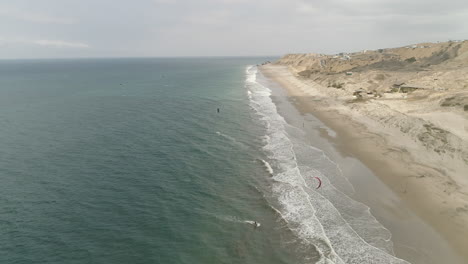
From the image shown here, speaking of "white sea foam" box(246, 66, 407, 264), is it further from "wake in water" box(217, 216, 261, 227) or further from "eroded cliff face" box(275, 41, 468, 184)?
"eroded cliff face" box(275, 41, 468, 184)

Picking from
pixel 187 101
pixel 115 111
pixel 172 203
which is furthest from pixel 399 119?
pixel 115 111

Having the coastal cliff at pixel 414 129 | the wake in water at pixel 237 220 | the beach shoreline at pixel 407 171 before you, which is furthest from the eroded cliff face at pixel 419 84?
the wake in water at pixel 237 220

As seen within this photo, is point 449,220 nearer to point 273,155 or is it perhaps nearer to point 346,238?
point 346,238

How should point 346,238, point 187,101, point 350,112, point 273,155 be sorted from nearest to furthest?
point 346,238
point 273,155
point 350,112
point 187,101

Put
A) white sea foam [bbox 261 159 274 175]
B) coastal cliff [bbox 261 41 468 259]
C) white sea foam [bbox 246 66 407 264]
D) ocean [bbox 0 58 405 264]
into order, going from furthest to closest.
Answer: white sea foam [bbox 261 159 274 175] → coastal cliff [bbox 261 41 468 259] → ocean [bbox 0 58 405 264] → white sea foam [bbox 246 66 407 264]

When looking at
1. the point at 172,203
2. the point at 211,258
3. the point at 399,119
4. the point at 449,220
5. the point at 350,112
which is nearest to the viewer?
the point at 211,258

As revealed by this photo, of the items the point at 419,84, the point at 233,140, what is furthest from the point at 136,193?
the point at 419,84

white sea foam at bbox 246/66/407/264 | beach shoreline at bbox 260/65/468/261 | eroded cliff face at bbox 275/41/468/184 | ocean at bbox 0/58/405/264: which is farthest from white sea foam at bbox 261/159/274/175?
eroded cliff face at bbox 275/41/468/184
